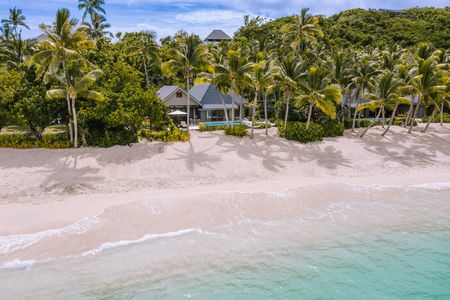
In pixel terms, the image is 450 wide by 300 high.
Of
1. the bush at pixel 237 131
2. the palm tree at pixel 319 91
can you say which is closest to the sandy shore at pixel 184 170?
the bush at pixel 237 131

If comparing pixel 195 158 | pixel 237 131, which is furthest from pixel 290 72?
pixel 195 158

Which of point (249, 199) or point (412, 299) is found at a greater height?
point (249, 199)

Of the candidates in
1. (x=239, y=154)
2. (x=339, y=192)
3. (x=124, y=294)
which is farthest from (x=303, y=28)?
(x=124, y=294)

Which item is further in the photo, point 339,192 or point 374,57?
point 374,57

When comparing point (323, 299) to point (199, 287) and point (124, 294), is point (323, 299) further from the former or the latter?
point (124, 294)

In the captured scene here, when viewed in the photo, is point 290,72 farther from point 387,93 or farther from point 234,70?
point 387,93

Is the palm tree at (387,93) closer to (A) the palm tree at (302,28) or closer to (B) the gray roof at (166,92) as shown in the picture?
(A) the palm tree at (302,28)
